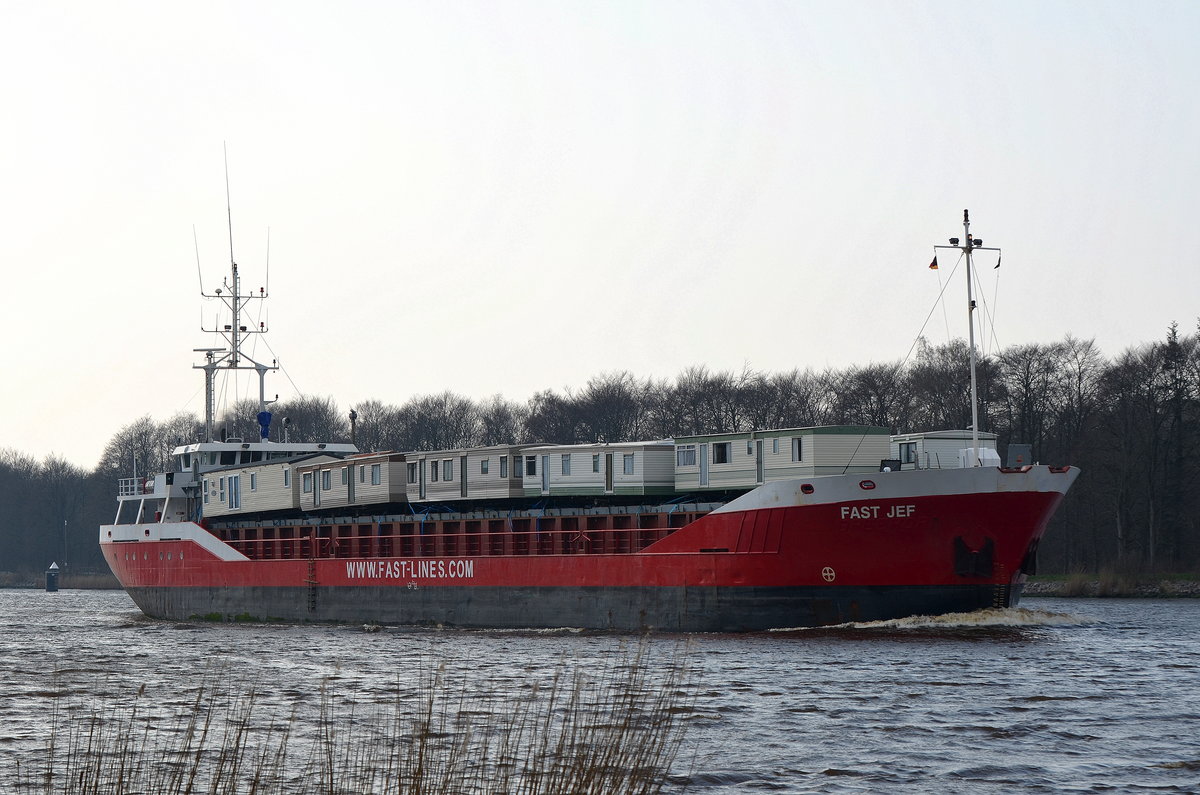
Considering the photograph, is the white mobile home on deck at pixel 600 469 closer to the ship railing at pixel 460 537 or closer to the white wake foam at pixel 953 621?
the ship railing at pixel 460 537

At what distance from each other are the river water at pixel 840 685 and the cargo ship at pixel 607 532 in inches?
46.5

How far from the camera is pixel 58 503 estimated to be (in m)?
124

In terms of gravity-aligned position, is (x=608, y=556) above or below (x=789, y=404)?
below

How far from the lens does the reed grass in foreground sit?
1338cm

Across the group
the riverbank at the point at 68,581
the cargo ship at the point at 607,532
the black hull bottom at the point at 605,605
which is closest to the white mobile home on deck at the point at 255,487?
the cargo ship at the point at 607,532

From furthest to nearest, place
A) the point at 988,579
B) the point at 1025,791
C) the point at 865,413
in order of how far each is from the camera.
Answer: the point at 865,413 < the point at 988,579 < the point at 1025,791

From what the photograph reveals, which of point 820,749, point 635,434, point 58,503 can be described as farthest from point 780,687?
point 58,503

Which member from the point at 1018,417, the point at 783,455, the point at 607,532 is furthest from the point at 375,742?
the point at 1018,417

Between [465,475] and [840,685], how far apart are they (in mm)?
20155

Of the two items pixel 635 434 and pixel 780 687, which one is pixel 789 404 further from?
pixel 780 687

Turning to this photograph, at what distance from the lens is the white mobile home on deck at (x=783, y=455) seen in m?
34.4

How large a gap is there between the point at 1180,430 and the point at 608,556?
41423mm

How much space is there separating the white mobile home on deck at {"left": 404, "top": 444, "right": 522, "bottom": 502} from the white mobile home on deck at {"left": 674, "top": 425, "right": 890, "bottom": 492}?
21.2 ft

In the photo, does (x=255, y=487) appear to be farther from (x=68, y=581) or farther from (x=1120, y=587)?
(x=68, y=581)
